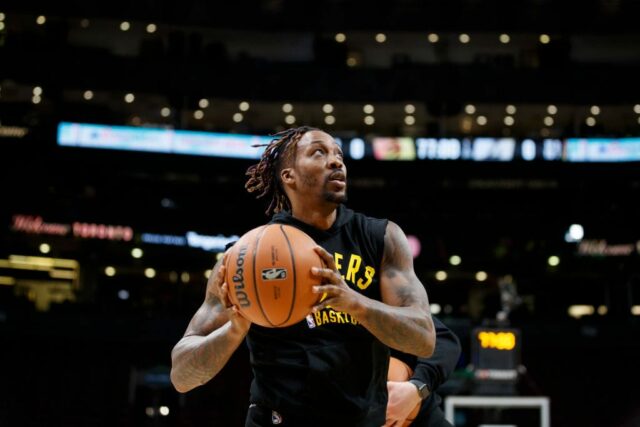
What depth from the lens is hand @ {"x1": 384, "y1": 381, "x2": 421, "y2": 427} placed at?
3.84 m

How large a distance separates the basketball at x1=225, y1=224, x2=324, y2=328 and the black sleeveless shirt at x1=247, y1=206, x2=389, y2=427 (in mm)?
299

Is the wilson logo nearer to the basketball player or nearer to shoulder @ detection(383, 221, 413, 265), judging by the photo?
shoulder @ detection(383, 221, 413, 265)

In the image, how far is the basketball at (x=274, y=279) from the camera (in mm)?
2912

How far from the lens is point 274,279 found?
2.93 meters

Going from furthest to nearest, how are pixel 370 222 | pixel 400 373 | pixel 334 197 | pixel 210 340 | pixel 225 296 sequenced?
pixel 400 373 → pixel 370 222 → pixel 334 197 → pixel 210 340 → pixel 225 296

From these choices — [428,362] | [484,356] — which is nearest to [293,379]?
[428,362]

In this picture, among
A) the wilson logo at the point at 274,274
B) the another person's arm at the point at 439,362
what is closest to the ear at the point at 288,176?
the wilson logo at the point at 274,274

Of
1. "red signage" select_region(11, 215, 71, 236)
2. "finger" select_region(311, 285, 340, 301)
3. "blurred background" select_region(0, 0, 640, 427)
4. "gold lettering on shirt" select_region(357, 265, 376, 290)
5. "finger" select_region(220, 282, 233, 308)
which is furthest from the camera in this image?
"blurred background" select_region(0, 0, 640, 427)

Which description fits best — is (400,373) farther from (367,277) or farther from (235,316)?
(235,316)

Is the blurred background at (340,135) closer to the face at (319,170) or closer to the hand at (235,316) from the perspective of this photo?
the face at (319,170)

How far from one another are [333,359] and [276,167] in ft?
3.22

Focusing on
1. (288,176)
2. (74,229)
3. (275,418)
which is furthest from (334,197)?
(74,229)

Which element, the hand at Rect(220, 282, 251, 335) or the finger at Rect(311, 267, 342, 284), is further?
the hand at Rect(220, 282, 251, 335)

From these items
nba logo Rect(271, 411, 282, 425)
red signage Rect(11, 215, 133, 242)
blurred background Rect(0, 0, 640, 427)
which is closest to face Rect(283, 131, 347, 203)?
nba logo Rect(271, 411, 282, 425)
